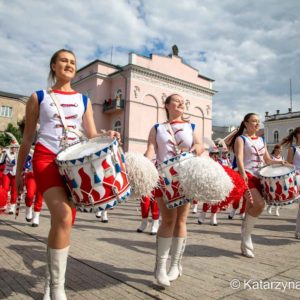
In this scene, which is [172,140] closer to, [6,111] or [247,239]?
[247,239]

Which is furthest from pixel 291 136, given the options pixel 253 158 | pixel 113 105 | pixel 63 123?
pixel 113 105

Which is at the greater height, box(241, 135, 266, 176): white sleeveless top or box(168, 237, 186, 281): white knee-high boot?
box(241, 135, 266, 176): white sleeveless top

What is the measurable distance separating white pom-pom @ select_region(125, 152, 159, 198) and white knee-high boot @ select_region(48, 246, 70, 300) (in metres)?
0.74

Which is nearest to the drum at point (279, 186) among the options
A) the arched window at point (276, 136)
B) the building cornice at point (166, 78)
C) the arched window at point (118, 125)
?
the building cornice at point (166, 78)

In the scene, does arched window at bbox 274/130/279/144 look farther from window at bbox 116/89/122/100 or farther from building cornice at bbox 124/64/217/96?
window at bbox 116/89/122/100

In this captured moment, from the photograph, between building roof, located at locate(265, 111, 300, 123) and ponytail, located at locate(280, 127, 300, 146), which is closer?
ponytail, located at locate(280, 127, 300, 146)

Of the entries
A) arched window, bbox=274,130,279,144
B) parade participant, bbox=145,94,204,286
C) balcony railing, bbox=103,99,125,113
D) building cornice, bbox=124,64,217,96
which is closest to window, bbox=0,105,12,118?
balcony railing, bbox=103,99,125,113

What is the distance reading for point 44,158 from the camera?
262cm

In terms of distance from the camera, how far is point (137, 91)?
32.1 meters

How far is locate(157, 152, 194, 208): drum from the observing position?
10.2 ft

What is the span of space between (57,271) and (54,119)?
1210 mm

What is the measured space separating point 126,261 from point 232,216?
18.7ft

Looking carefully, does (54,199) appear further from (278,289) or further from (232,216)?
(232,216)

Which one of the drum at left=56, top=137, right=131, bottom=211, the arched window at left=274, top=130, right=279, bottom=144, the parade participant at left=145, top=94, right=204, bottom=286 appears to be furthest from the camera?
the arched window at left=274, top=130, right=279, bottom=144
